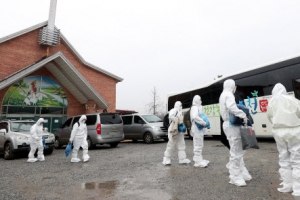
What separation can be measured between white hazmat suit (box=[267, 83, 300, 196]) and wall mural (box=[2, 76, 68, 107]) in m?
17.1

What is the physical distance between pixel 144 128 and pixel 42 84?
9.33m

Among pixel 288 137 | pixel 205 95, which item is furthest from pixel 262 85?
pixel 288 137

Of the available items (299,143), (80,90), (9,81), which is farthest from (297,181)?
(80,90)

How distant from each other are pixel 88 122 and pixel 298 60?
32.8ft

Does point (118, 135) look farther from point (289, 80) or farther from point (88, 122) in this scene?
point (289, 80)

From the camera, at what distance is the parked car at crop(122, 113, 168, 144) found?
44.4 ft

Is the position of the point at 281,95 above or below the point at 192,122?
above

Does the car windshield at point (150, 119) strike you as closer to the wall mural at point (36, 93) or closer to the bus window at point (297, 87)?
the bus window at point (297, 87)

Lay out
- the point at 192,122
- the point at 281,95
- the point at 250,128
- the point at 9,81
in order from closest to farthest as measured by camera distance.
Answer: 1. the point at 281,95
2. the point at 250,128
3. the point at 192,122
4. the point at 9,81

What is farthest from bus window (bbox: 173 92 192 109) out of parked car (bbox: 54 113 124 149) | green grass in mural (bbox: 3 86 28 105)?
green grass in mural (bbox: 3 86 28 105)

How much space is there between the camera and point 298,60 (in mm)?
9266

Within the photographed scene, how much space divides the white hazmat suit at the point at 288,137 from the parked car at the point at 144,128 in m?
9.77

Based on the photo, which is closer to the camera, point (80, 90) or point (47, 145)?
point (47, 145)

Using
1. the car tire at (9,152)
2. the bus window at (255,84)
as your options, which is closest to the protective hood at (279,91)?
the bus window at (255,84)
